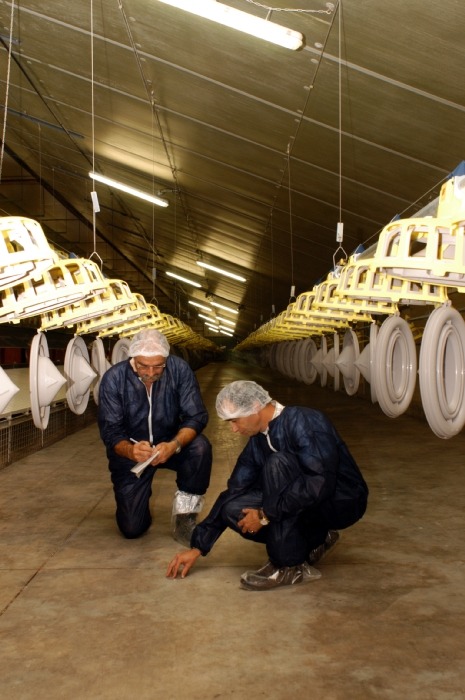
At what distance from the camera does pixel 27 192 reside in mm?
12914

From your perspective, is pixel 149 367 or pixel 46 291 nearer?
pixel 149 367

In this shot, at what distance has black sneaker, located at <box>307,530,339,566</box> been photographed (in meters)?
3.77

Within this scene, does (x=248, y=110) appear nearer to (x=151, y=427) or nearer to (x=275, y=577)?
(x=151, y=427)

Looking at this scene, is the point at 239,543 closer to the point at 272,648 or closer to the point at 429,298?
the point at 272,648

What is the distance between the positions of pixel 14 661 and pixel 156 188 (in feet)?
30.0

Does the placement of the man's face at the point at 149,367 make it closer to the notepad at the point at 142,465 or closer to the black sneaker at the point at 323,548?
the notepad at the point at 142,465

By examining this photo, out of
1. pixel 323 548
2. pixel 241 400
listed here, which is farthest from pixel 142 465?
pixel 323 548

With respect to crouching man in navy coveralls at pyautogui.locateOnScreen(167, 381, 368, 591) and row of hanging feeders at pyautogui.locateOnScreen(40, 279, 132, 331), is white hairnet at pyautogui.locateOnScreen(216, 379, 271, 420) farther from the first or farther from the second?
row of hanging feeders at pyautogui.locateOnScreen(40, 279, 132, 331)

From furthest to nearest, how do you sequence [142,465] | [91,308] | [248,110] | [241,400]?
[248,110] < [91,308] < [142,465] < [241,400]

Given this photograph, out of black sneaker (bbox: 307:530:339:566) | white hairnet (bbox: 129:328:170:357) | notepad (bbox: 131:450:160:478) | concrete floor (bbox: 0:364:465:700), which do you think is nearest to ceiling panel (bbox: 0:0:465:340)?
white hairnet (bbox: 129:328:170:357)

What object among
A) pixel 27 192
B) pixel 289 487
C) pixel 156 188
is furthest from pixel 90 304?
pixel 27 192

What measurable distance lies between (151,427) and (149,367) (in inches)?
16.8

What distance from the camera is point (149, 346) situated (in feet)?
13.9

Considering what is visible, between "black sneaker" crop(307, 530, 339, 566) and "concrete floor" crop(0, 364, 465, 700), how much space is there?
0.18 ft
